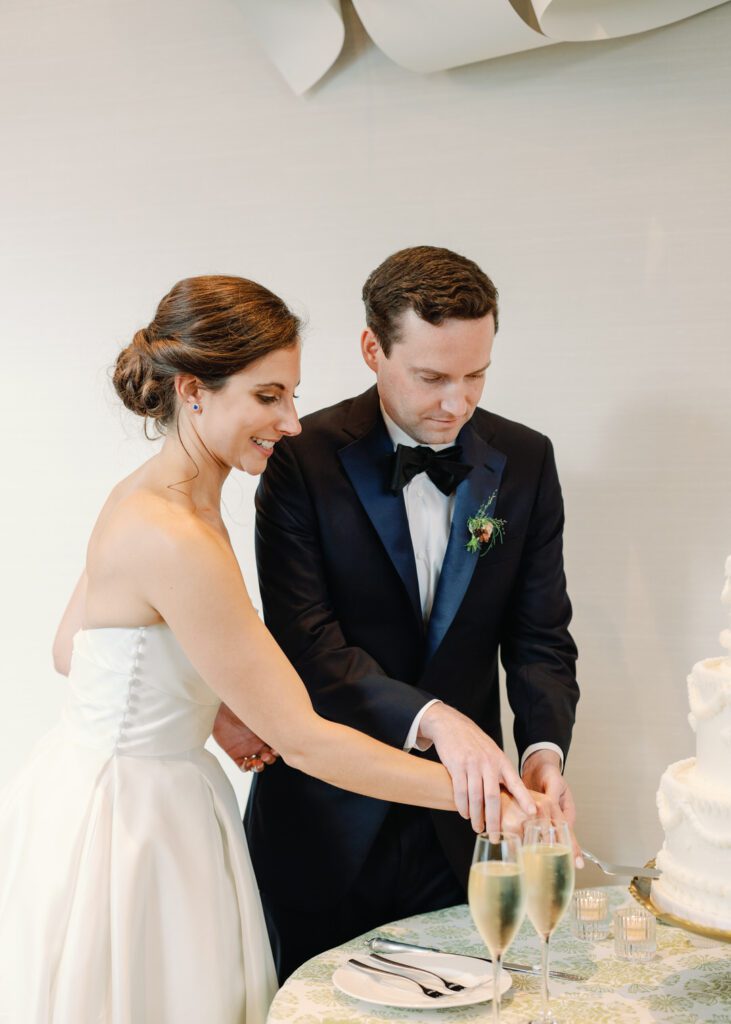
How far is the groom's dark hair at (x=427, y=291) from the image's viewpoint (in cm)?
225

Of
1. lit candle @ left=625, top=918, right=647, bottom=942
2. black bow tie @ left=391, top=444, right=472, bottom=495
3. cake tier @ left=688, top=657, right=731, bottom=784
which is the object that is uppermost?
black bow tie @ left=391, top=444, right=472, bottom=495

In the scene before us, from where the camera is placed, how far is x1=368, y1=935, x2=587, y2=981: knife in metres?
1.85

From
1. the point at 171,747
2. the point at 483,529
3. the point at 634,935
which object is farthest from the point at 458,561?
the point at 634,935

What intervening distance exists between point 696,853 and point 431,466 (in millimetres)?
1009

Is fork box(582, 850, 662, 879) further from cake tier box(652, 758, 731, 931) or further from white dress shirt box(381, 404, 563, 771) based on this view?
white dress shirt box(381, 404, 563, 771)

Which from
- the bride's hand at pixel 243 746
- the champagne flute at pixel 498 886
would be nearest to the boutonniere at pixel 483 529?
the bride's hand at pixel 243 746

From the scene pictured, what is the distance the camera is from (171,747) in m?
2.08

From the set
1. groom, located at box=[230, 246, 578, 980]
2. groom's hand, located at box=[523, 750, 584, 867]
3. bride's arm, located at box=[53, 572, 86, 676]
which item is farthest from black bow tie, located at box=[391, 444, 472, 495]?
bride's arm, located at box=[53, 572, 86, 676]

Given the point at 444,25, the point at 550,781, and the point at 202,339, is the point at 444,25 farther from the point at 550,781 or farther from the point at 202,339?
the point at 550,781

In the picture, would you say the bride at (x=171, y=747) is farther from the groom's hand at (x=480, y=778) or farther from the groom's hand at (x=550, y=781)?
the groom's hand at (x=550, y=781)

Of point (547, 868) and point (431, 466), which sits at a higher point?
point (431, 466)

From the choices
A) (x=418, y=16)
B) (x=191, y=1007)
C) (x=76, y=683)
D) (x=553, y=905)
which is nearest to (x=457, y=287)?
(x=418, y=16)

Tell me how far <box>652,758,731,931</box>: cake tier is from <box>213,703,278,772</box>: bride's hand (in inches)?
35.1

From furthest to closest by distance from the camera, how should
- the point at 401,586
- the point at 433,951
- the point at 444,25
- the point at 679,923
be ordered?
the point at 444,25 → the point at 401,586 → the point at 433,951 → the point at 679,923
